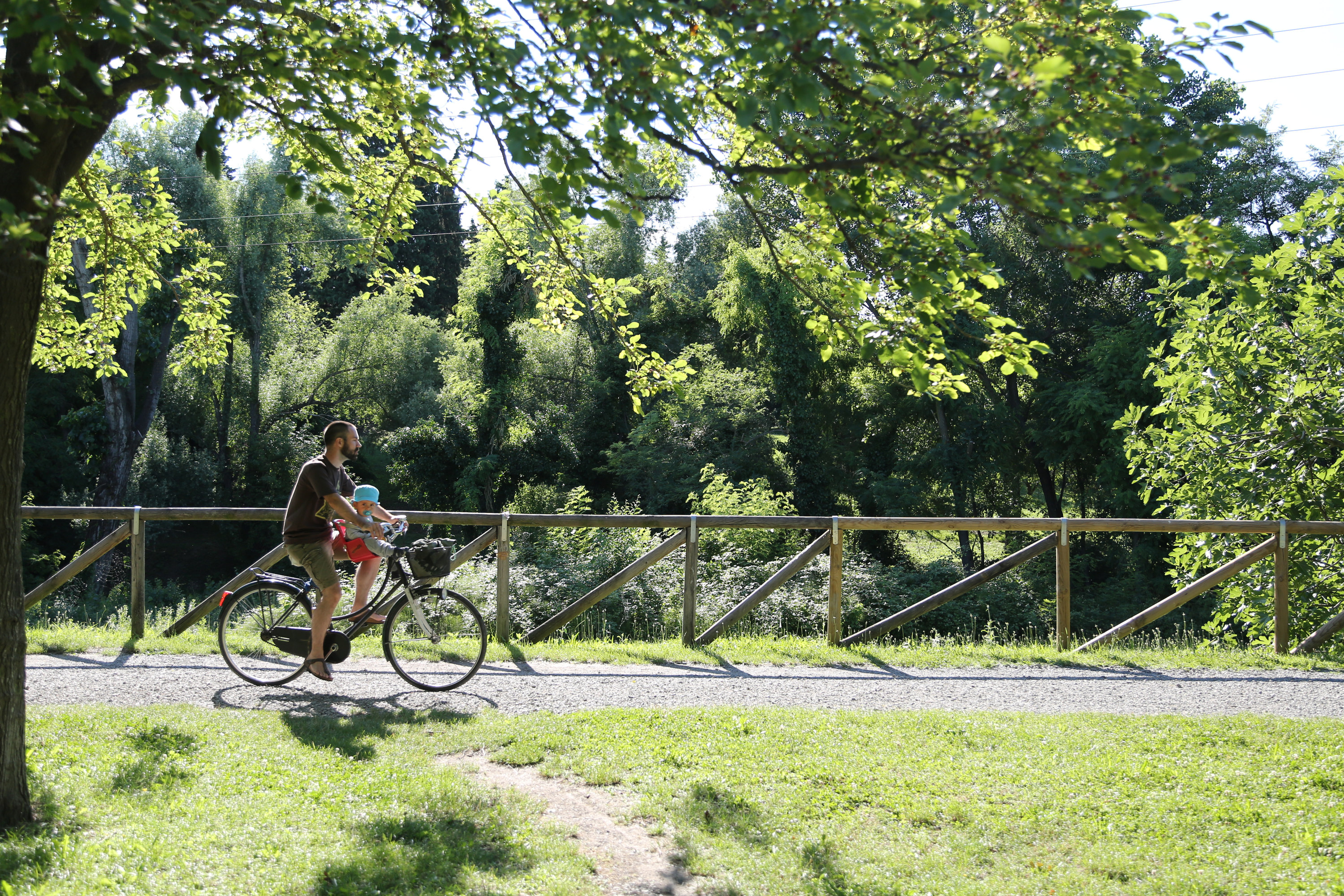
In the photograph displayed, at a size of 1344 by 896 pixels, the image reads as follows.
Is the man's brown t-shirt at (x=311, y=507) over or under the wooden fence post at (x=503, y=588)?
over

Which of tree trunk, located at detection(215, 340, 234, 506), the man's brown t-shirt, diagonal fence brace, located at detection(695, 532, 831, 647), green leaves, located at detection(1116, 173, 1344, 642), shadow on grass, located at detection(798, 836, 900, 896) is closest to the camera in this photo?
shadow on grass, located at detection(798, 836, 900, 896)

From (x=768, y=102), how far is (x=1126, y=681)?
19.9 feet

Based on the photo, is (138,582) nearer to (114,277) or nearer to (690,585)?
(114,277)

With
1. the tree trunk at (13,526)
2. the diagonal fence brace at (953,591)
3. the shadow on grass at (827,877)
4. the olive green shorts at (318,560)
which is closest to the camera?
the shadow on grass at (827,877)

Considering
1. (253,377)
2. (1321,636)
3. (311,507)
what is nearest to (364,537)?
(311,507)

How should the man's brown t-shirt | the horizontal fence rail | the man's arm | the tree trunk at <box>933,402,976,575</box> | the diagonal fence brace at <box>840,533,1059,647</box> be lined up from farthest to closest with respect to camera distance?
the tree trunk at <box>933,402,976,575</box>
the diagonal fence brace at <box>840,533,1059,647</box>
the horizontal fence rail
the man's brown t-shirt
the man's arm

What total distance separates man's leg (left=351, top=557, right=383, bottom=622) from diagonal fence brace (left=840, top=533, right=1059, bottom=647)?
4.16m

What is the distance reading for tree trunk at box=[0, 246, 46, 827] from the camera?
394cm

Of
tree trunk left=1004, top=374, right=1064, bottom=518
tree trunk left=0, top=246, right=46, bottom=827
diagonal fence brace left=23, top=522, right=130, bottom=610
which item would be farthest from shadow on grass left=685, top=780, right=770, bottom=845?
tree trunk left=1004, top=374, right=1064, bottom=518

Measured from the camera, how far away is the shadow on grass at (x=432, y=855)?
11.5 ft

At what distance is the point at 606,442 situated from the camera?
3077 centimetres

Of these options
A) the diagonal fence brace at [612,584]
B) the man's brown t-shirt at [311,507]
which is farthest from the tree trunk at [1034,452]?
the man's brown t-shirt at [311,507]

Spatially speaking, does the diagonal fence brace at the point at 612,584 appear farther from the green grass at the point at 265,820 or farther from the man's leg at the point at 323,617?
the green grass at the point at 265,820

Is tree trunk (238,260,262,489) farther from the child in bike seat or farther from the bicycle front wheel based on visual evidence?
the child in bike seat
